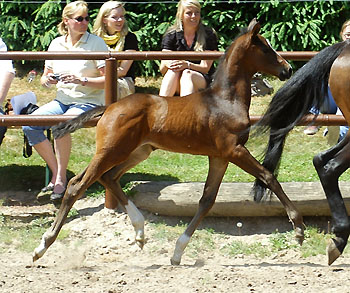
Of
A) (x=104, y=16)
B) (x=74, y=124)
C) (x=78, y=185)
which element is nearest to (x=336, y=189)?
(x=78, y=185)

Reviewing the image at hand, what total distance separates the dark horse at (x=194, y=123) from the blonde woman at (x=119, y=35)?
3.76 feet

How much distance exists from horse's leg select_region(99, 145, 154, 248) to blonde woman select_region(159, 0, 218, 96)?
2.74 feet

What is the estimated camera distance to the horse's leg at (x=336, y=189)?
19.0 ft

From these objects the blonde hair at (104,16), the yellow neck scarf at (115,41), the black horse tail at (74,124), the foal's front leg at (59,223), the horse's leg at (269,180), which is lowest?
the foal's front leg at (59,223)

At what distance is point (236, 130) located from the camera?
5.91m

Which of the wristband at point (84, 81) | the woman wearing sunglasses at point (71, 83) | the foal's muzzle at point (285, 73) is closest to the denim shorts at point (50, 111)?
the woman wearing sunglasses at point (71, 83)

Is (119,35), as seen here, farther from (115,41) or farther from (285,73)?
(285,73)

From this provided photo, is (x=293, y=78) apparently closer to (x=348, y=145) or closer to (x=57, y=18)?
(x=348, y=145)

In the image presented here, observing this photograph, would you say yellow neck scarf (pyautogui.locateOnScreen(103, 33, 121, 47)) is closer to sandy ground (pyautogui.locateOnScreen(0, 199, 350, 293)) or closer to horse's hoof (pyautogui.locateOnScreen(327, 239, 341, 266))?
sandy ground (pyautogui.locateOnScreen(0, 199, 350, 293))

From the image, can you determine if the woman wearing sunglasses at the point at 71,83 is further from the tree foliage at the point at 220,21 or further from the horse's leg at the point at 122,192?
the tree foliage at the point at 220,21

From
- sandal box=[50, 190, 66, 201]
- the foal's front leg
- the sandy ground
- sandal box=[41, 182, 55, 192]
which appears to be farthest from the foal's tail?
sandal box=[41, 182, 55, 192]

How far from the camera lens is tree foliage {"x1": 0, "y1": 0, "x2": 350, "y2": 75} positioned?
1024 cm

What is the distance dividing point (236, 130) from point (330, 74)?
30.1 inches

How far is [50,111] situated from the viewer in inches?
280
